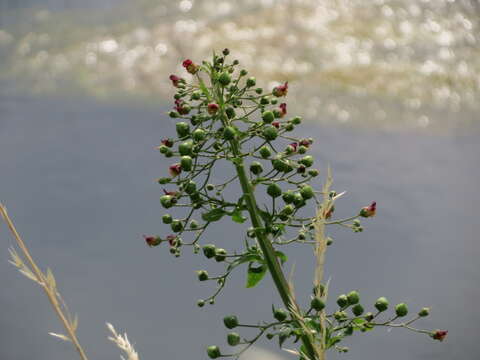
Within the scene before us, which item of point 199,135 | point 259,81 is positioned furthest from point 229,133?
point 259,81

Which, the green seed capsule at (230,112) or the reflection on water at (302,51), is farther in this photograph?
the reflection on water at (302,51)

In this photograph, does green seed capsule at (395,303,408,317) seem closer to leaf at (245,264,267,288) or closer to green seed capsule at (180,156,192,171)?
leaf at (245,264,267,288)

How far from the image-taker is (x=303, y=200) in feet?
2.34

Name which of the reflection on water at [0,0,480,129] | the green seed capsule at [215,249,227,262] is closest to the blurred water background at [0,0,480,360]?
the reflection on water at [0,0,480,129]

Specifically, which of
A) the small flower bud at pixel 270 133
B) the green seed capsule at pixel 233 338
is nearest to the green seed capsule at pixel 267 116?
the small flower bud at pixel 270 133

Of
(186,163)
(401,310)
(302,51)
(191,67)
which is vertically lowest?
(401,310)

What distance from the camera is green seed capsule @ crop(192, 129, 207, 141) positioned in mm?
712

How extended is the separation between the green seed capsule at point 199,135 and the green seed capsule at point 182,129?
0.03m

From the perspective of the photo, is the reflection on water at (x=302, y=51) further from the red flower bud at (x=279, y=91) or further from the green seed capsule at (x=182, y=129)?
the green seed capsule at (x=182, y=129)

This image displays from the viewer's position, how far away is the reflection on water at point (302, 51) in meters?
4.57

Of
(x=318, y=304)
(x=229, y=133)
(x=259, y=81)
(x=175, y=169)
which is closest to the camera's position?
(x=318, y=304)

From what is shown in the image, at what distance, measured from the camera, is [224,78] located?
72cm

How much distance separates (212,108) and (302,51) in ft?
14.1

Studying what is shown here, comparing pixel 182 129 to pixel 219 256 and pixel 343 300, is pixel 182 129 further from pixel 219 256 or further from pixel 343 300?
pixel 343 300
